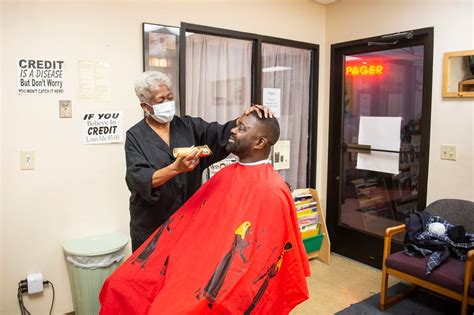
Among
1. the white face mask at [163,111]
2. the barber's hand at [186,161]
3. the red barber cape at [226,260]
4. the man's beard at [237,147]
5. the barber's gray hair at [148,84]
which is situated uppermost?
the barber's gray hair at [148,84]

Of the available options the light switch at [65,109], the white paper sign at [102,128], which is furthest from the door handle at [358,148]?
the light switch at [65,109]

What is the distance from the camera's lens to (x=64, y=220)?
250cm

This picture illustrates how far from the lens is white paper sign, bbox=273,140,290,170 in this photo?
3530 millimetres

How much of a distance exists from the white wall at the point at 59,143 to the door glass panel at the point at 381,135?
1686 millimetres

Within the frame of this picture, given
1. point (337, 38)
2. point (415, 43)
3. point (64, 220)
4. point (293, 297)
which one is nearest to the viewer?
point (293, 297)

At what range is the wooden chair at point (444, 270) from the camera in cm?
224

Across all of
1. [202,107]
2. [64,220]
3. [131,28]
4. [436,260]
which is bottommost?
[436,260]

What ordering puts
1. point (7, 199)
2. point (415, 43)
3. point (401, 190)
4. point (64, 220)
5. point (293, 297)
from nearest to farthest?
point (293, 297)
point (7, 199)
point (64, 220)
point (415, 43)
point (401, 190)

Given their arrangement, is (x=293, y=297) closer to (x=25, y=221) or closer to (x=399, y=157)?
(x=25, y=221)

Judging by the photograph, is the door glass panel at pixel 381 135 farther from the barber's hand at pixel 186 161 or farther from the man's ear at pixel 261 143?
the barber's hand at pixel 186 161

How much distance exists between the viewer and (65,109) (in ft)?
7.97

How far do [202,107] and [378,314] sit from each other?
6.32 ft

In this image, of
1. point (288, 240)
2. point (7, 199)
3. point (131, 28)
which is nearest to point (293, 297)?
point (288, 240)

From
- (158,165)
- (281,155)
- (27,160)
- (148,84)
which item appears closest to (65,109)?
(27,160)
